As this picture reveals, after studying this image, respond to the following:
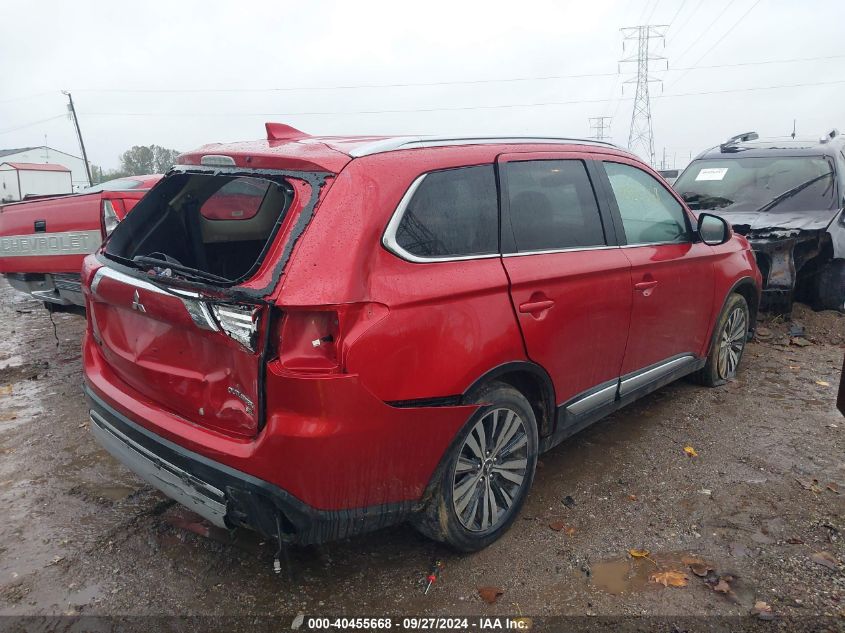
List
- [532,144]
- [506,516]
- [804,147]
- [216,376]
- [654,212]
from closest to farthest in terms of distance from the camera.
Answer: [216,376], [506,516], [532,144], [654,212], [804,147]

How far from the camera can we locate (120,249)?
308 centimetres

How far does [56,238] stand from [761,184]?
704 centimetres

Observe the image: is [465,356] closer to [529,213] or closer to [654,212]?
[529,213]

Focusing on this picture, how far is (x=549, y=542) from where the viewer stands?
303 centimetres

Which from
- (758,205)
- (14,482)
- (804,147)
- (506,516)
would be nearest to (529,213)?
(506,516)

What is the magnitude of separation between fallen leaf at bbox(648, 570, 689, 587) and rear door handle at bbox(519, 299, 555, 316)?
1.24 m

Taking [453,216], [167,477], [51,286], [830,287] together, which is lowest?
[830,287]

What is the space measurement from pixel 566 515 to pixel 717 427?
1640 millimetres

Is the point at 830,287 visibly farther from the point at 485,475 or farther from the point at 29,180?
the point at 29,180

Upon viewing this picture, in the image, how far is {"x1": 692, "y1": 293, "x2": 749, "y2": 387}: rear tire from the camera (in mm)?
4750

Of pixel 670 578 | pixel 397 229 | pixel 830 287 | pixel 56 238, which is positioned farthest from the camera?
pixel 830 287

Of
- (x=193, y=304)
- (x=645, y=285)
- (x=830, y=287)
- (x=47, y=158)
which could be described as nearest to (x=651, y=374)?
(x=645, y=285)

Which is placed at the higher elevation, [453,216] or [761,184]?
[453,216]

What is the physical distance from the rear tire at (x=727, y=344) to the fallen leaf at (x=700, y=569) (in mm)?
2245
